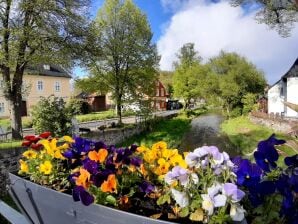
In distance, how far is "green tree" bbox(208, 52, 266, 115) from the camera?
1506 inches

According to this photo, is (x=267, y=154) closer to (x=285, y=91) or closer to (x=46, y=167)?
(x=46, y=167)

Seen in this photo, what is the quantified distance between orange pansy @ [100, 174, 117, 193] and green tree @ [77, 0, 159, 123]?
2553 centimetres

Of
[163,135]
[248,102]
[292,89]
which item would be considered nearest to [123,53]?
[163,135]

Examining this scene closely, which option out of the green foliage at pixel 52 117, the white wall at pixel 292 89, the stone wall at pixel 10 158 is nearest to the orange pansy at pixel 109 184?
the stone wall at pixel 10 158

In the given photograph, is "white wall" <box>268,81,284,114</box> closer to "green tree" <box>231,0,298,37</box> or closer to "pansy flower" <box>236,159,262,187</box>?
"green tree" <box>231,0,298,37</box>

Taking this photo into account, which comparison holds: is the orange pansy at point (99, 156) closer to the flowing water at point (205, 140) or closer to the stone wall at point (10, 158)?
the stone wall at point (10, 158)

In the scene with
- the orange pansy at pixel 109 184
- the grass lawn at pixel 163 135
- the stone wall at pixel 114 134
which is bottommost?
the grass lawn at pixel 163 135

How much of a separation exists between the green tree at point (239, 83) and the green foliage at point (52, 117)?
25248 mm

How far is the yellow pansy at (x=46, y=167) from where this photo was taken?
2380 mm

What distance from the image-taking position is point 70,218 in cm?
190

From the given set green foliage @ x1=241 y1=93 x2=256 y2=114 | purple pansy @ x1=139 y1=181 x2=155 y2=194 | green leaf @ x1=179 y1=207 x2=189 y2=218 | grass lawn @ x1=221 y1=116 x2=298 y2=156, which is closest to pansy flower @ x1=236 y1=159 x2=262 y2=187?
green leaf @ x1=179 y1=207 x2=189 y2=218

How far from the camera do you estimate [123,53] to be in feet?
89.4

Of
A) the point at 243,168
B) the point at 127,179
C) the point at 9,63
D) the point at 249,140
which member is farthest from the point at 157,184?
the point at 249,140

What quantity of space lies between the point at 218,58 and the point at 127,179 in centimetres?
4265
